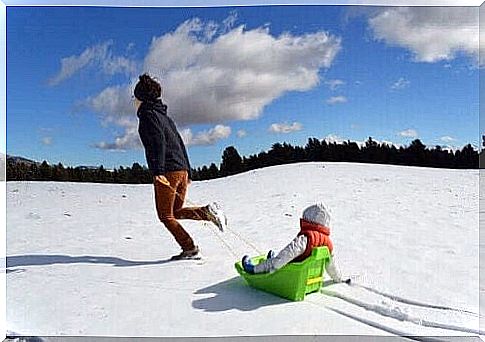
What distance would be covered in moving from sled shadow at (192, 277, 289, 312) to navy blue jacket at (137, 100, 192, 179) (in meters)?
0.80

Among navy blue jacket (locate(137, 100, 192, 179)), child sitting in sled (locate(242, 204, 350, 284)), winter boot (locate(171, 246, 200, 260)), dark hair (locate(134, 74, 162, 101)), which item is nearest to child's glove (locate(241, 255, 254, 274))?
child sitting in sled (locate(242, 204, 350, 284))

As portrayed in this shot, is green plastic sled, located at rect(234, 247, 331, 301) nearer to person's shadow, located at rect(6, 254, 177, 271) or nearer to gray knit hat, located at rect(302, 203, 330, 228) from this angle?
gray knit hat, located at rect(302, 203, 330, 228)

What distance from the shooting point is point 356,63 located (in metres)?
4.88

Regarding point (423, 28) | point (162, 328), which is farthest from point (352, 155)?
point (162, 328)

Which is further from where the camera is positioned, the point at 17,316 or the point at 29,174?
the point at 29,174

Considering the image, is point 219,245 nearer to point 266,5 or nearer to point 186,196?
point 186,196

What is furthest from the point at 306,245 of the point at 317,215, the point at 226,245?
the point at 226,245

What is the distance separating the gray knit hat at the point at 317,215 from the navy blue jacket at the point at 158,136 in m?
0.83

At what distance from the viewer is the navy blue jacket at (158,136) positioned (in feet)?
16.0

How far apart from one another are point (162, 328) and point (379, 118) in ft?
5.81

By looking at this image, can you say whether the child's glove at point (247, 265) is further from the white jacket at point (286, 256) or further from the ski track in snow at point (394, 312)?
the ski track in snow at point (394, 312)

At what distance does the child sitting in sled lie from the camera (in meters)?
4.45

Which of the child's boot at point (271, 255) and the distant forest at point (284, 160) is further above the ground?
the distant forest at point (284, 160)

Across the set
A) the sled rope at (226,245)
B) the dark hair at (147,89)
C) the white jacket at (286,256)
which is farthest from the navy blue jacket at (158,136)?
the white jacket at (286,256)
